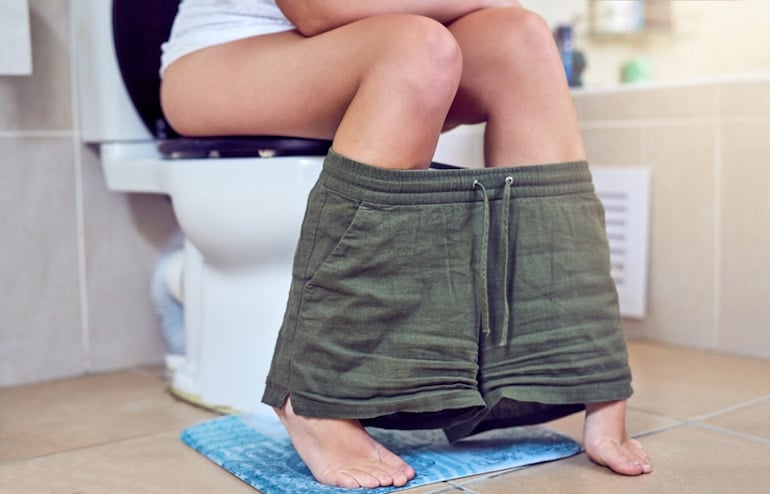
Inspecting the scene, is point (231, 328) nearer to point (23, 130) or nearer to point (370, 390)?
point (370, 390)

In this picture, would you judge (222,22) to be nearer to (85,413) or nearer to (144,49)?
(144,49)

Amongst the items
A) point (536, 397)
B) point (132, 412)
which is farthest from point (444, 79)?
point (132, 412)

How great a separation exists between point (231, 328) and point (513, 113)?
0.51 metres

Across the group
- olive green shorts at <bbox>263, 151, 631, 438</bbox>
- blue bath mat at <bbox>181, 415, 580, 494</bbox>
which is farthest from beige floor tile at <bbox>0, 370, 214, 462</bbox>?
olive green shorts at <bbox>263, 151, 631, 438</bbox>

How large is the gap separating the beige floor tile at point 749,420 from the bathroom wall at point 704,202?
1.08 ft

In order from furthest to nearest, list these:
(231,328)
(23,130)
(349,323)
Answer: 1. (23,130)
2. (231,328)
3. (349,323)

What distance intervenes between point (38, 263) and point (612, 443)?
972 millimetres

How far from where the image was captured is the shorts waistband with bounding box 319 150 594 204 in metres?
0.92

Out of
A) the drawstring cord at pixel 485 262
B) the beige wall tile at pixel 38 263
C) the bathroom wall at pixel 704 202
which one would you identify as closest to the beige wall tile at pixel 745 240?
the bathroom wall at pixel 704 202

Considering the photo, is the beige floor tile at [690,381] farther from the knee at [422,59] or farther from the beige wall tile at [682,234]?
the knee at [422,59]

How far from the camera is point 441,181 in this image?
3.10ft

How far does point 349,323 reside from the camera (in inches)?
36.8

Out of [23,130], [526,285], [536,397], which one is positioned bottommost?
[536,397]

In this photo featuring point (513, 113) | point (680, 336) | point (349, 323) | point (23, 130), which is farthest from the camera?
point (680, 336)
